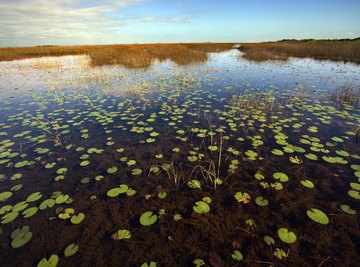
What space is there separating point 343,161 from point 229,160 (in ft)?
7.74

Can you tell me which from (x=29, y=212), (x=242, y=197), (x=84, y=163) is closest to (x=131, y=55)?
(x=84, y=163)

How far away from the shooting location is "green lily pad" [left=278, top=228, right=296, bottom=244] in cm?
260

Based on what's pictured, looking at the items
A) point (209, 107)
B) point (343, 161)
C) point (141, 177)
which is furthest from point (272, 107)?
point (141, 177)

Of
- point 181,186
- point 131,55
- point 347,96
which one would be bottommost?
point 181,186

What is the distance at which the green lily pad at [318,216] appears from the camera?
113 inches

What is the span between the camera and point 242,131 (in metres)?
5.72

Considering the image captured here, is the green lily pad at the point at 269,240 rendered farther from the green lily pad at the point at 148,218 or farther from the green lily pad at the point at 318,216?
the green lily pad at the point at 148,218

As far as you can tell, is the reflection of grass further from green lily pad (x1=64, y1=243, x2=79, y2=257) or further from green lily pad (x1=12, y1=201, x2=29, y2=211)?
green lily pad (x1=12, y1=201, x2=29, y2=211)

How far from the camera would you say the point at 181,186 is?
146 inches

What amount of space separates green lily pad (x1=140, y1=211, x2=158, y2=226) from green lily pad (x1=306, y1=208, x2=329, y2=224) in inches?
91.8

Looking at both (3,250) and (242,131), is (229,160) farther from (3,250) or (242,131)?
(3,250)

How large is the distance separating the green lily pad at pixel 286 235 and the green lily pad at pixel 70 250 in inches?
107

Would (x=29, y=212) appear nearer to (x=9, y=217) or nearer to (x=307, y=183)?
(x=9, y=217)

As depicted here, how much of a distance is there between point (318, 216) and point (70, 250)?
139 inches
